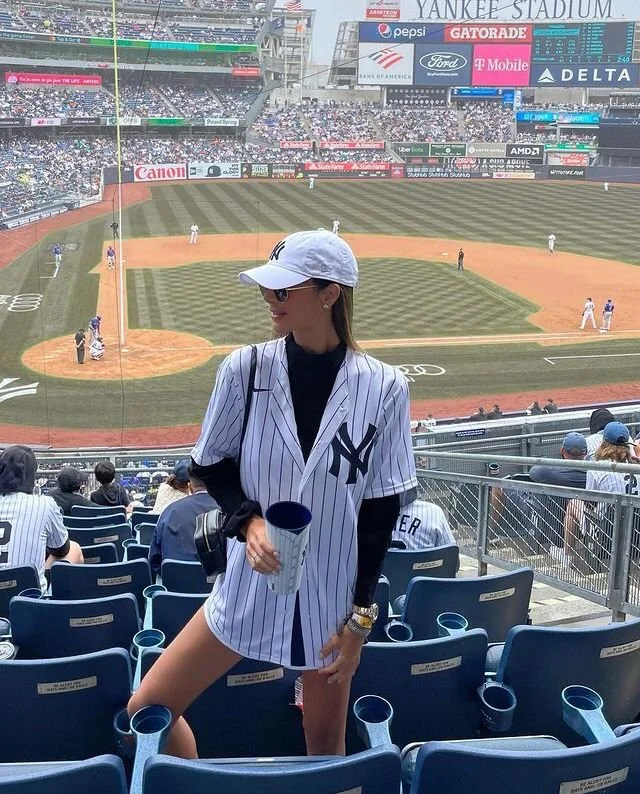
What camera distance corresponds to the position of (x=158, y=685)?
233 centimetres

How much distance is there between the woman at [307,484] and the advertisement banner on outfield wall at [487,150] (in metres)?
59.4

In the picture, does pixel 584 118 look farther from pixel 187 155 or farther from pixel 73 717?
pixel 73 717

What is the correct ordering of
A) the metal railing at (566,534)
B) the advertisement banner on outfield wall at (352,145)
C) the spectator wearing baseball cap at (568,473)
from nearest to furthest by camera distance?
the metal railing at (566,534) < the spectator wearing baseball cap at (568,473) < the advertisement banner on outfield wall at (352,145)

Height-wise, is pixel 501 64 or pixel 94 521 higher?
pixel 501 64

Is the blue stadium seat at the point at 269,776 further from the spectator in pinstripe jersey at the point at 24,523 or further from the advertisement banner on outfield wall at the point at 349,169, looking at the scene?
the advertisement banner on outfield wall at the point at 349,169

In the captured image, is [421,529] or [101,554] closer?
[421,529]

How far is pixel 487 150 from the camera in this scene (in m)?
58.6

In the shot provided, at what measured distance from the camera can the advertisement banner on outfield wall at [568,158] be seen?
190 feet

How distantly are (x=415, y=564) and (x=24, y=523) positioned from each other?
2.33 m

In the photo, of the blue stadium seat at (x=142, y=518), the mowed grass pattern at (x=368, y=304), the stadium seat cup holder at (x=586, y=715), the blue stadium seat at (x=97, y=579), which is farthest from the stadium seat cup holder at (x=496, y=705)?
the mowed grass pattern at (x=368, y=304)

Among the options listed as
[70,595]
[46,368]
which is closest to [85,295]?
[46,368]

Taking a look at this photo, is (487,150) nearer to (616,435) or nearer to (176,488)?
(176,488)

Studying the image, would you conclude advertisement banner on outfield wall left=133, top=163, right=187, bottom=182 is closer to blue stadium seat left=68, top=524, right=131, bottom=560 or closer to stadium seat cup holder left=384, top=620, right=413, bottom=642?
blue stadium seat left=68, top=524, right=131, bottom=560

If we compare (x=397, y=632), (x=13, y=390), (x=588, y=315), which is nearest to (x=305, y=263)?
(x=397, y=632)
